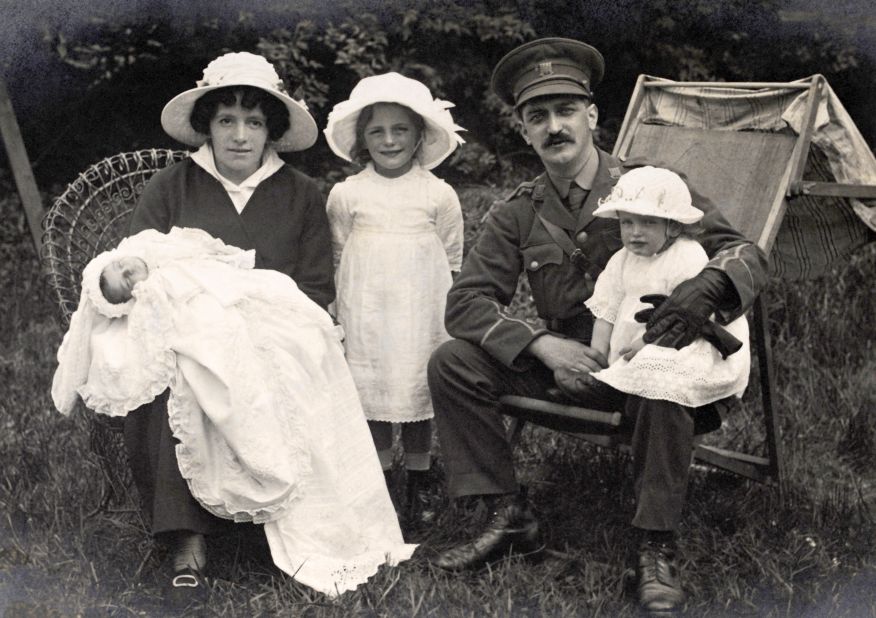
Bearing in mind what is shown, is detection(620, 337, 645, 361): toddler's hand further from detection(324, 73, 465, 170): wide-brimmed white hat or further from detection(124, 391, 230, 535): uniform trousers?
detection(124, 391, 230, 535): uniform trousers

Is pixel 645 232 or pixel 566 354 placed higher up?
pixel 645 232

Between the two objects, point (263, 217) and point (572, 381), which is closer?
point (572, 381)

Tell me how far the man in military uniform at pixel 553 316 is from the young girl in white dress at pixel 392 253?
0.83ft

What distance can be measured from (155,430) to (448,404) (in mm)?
940

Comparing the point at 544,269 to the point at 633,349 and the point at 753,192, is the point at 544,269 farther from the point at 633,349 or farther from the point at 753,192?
the point at 753,192

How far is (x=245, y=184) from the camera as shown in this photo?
12.7ft

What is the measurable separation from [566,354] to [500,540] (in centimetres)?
66

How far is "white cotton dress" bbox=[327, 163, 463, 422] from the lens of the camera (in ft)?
12.9

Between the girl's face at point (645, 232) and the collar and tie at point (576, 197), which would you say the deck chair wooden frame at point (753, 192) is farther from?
the girl's face at point (645, 232)

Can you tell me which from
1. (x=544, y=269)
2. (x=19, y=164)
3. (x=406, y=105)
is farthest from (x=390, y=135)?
(x=19, y=164)

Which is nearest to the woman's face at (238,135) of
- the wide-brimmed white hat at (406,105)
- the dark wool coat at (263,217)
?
the dark wool coat at (263,217)

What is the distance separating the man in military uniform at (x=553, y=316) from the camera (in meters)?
3.15

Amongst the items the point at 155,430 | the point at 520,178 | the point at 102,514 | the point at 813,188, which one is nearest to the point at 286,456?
the point at 155,430

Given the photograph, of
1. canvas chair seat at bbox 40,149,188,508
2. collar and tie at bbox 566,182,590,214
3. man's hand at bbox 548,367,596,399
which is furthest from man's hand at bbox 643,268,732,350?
canvas chair seat at bbox 40,149,188,508
